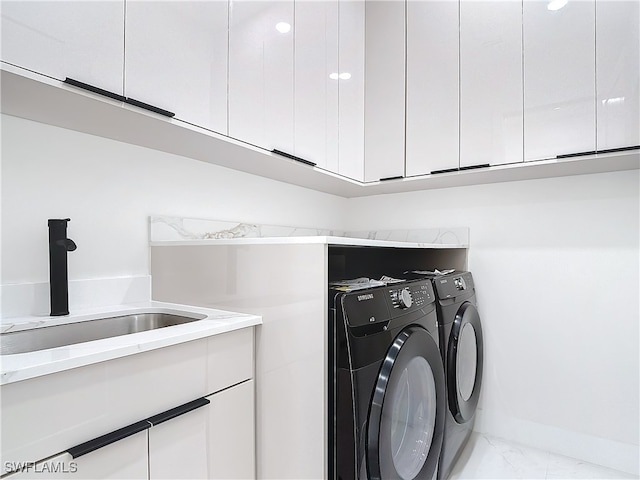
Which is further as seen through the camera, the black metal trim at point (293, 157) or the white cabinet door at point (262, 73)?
the black metal trim at point (293, 157)

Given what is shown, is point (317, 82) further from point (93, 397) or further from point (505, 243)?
point (93, 397)

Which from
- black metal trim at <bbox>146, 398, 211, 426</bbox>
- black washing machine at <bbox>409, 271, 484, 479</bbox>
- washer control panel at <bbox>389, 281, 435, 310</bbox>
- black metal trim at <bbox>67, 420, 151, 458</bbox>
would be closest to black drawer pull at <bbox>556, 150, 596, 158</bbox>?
black washing machine at <bbox>409, 271, 484, 479</bbox>

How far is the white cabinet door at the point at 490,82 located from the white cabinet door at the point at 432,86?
0.05 meters

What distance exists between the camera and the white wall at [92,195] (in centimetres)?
124

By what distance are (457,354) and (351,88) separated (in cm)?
151

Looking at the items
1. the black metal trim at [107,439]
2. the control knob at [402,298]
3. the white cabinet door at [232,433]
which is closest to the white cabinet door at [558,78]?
the control knob at [402,298]

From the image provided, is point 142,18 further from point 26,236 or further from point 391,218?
point 391,218

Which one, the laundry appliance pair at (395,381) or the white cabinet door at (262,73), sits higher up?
the white cabinet door at (262,73)

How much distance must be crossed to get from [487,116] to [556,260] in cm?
85

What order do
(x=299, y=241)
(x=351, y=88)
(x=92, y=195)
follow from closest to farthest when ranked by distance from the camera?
(x=299, y=241) → (x=92, y=195) → (x=351, y=88)

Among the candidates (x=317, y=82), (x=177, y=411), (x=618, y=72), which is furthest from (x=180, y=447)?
(x=618, y=72)

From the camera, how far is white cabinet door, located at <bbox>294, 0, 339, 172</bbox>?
1.77 metres

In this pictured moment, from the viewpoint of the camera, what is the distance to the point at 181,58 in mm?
1279

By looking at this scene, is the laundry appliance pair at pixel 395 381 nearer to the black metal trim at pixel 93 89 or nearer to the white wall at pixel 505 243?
the white wall at pixel 505 243
